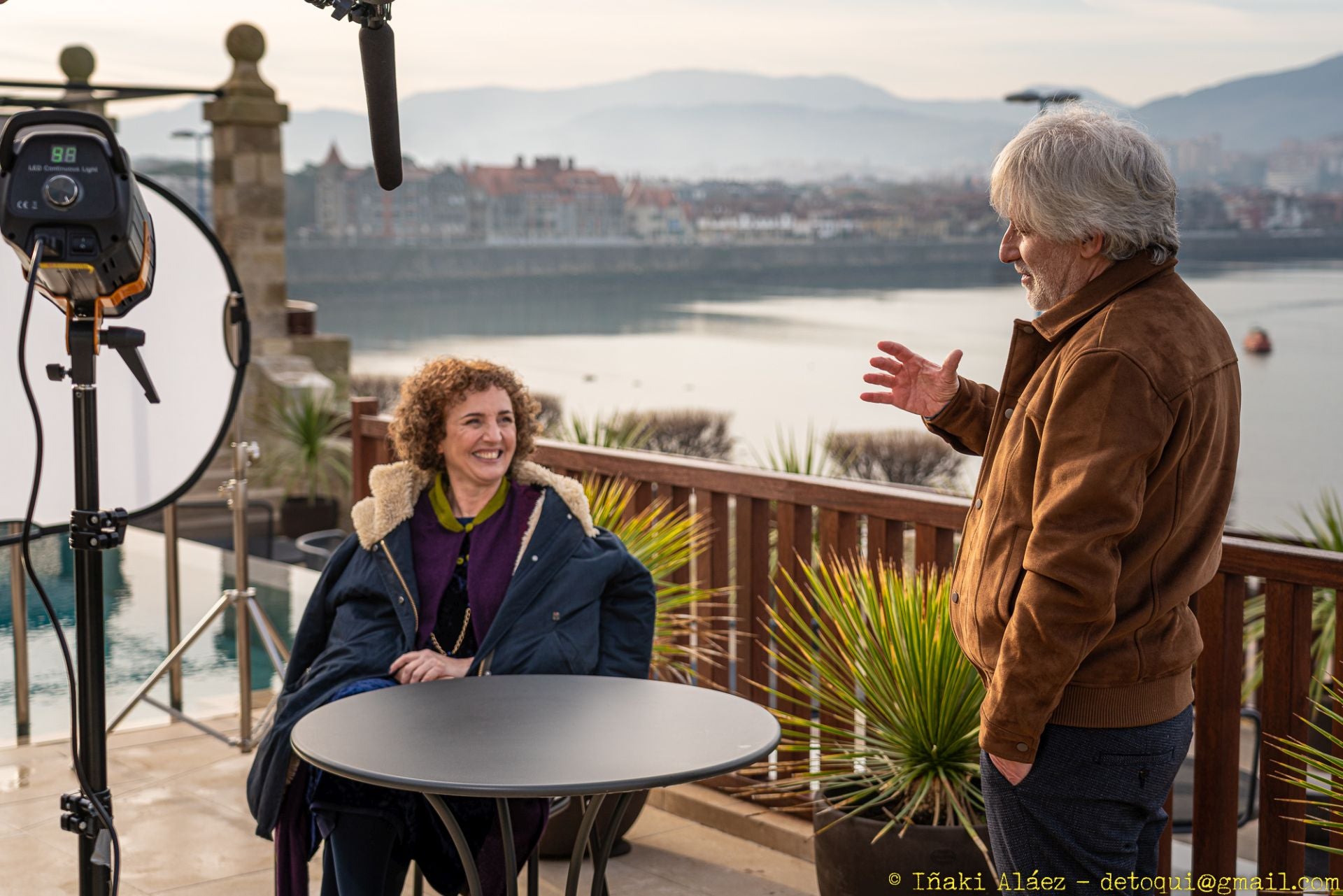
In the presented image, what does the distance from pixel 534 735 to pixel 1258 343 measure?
83.3ft

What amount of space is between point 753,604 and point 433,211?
26.0m

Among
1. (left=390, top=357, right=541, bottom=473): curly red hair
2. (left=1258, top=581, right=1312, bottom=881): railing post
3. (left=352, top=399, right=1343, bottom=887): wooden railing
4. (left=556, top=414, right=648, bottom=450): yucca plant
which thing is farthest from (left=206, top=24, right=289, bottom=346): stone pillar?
(left=1258, top=581, right=1312, bottom=881): railing post

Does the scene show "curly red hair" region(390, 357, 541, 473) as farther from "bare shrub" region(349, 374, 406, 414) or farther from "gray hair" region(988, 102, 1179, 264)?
"bare shrub" region(349, 374, 406, 414)

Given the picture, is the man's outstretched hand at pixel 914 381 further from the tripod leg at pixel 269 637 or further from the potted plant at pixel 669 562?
the tripod leg at pixel 269 637

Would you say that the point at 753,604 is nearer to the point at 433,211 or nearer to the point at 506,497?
the point at 506,497

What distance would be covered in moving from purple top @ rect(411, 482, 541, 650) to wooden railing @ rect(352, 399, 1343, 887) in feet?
2.47

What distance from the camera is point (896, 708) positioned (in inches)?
106

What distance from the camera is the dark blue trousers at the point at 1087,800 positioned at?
5.76 ft

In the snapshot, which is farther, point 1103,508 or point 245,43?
point 245,43

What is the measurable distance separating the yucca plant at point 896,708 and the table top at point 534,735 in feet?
1.56

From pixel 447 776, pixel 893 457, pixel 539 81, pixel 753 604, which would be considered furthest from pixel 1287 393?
pixel 539 81

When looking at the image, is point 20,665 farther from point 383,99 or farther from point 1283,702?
point 1283,702

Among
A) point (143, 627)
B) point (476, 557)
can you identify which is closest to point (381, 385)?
point (143, 627)

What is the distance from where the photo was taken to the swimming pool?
5148 mm
